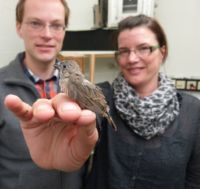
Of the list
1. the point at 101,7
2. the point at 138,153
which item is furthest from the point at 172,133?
the point at 101,7

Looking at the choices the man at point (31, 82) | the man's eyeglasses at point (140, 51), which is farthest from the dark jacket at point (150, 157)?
the man's eyeglasses at point (140, 51)

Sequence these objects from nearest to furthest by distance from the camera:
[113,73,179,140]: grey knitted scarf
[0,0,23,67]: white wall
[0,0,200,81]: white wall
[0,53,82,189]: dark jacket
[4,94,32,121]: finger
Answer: [4,94,32,121]: finger < [0,53,82,189]: dark jacket < [113,73,179,140]: grey knitted scarf < [0,0,23,67]: white wall < [0,0,200,81]: white wall

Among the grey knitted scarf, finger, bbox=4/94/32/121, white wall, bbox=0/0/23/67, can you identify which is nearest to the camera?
finger, bbox=4/94/32/121

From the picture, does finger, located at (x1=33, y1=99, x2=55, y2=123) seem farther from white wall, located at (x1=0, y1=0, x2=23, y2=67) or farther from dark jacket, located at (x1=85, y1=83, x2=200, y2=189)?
white wall, located at (x1=0, y1=0, x2=23, y2=67)

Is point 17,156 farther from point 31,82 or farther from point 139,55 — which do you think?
point 139,55

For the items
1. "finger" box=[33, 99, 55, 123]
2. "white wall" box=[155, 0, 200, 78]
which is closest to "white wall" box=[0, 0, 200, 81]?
"white wall" box=[155, 0, 200, 78]

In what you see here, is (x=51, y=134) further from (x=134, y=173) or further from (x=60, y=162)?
(x=134, y=173)
